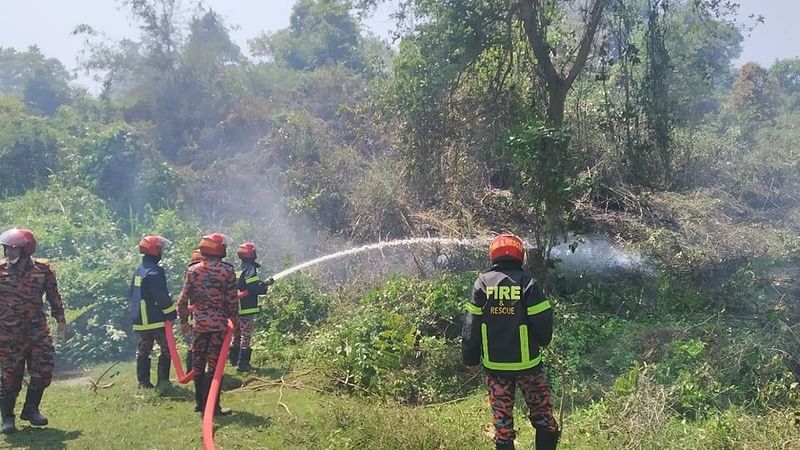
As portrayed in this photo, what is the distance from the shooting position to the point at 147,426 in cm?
659

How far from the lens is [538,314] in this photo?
4.95 metres

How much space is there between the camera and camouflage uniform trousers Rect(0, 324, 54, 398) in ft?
20.5

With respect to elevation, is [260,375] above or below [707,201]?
below

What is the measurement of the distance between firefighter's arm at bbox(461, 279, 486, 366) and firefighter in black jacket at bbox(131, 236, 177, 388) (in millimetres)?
4223

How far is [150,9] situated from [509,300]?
23102 millimetres

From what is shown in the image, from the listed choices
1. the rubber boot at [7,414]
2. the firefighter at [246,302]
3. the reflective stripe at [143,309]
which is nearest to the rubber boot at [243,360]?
the firefighter at [246,302]

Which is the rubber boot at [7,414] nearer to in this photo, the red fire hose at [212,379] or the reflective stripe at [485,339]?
the red fire hose at [212,379]

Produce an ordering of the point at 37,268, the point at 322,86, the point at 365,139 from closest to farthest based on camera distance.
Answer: the point at 37,268 < the point at 365,139 < the point at 322,86

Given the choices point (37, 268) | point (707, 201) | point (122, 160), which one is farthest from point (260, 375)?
point (122, 160)

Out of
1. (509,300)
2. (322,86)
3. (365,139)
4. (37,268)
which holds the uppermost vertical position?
(322,86)

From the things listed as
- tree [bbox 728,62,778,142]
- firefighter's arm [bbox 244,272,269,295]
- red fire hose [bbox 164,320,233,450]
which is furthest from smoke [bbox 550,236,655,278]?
tree [bbox 728,62,778,142]

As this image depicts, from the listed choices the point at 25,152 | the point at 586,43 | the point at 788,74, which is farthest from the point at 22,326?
the point at 788,74

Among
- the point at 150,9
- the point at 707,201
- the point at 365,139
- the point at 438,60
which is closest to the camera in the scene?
the point at 438,60

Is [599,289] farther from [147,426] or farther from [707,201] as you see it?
[147,426]
